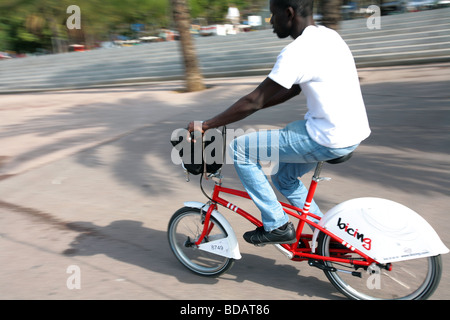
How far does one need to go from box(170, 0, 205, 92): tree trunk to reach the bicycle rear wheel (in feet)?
31.2

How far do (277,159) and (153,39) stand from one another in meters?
26.7

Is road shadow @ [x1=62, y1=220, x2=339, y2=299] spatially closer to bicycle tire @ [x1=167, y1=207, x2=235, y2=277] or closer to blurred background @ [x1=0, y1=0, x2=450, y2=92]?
bicycle tire @ [x1=167, y1=207, x2=235, y2=277]

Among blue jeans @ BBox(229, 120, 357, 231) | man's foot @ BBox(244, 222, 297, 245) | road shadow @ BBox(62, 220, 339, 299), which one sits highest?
blue jeans @ BBox(229, 120, 357, 231)

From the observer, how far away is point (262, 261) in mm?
3463

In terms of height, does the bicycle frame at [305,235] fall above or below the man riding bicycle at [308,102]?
below

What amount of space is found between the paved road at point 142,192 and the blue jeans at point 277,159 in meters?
0.65

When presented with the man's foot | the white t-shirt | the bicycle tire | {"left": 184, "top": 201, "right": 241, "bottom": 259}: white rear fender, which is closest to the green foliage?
the bicycle tire

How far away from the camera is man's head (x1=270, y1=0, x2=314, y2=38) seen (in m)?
2.47

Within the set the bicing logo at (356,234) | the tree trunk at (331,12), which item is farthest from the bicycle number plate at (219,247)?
the tree trunk at (331,12)

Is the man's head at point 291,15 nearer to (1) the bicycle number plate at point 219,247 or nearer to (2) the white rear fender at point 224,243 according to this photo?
(2) the white rear fender at point 224,243

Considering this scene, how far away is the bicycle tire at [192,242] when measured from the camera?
3.25 metres

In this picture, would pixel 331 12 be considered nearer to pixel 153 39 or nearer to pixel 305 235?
pixel 305 235

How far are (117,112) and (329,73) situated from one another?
8417 mm

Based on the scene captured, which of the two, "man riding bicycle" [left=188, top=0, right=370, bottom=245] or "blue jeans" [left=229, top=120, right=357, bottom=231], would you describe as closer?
"man riding bicycle" [left=188, top=0, right=370, bottom=245]
